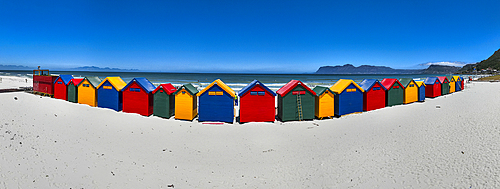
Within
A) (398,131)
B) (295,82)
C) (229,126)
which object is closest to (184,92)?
(229,126)

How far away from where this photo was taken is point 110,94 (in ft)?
47.9

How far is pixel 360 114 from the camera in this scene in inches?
539

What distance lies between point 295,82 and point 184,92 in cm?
604

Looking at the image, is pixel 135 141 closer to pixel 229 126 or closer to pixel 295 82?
pixel 229 126

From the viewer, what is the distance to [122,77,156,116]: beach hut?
13.0m

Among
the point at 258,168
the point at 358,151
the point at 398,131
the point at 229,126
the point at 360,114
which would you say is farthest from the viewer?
the point at 360,114

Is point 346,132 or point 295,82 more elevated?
point 295,82

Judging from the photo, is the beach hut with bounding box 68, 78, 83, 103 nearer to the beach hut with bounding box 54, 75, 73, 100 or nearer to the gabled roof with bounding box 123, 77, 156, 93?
the beach hut with bounding box 54, 75, 73, 100

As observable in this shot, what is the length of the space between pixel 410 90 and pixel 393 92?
308cm

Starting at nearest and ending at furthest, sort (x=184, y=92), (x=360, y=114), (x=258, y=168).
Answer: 1. (x=258, y=168)
2. (x=184, y=92)
3. (x=360, y=114)

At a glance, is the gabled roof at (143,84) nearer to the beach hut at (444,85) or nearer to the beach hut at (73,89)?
the beach hut at (73,89)

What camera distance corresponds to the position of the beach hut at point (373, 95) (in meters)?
14.9

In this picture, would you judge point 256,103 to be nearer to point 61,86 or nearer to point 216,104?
point 216,104

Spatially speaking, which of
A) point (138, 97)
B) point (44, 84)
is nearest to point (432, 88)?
point (138, 97)
